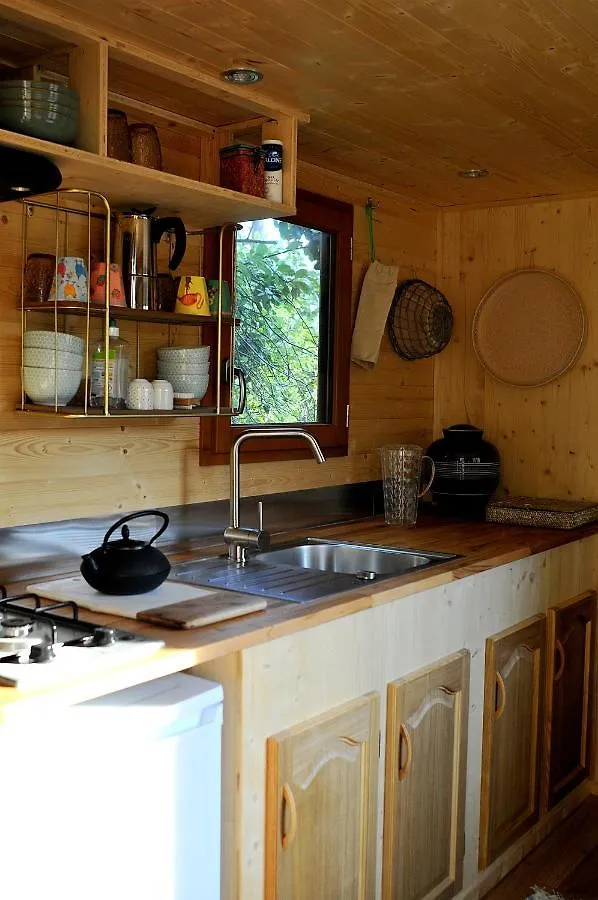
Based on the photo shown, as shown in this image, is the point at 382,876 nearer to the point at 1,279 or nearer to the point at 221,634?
the point at 221,634

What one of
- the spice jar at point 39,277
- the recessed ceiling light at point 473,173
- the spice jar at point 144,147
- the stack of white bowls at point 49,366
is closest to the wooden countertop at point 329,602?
the stack of white bowls at point 49,366

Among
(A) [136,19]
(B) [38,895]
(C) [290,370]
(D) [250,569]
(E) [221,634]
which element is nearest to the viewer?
(B) [38,895]

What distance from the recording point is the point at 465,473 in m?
3.46

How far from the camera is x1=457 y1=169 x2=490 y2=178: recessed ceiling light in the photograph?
318cm

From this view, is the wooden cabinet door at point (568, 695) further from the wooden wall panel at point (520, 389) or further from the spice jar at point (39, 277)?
the spice jar at point (39, 277)

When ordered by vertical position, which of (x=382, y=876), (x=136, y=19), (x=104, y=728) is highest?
(x=136, y=19)

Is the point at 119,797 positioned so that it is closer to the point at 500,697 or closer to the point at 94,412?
the point at 94,412

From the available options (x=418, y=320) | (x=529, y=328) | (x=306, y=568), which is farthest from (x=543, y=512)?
(x=306, y=568)

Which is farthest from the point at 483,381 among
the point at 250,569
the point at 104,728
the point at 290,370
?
the point at 104,728

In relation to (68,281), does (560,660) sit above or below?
below

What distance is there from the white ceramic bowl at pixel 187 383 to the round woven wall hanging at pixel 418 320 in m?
1.24

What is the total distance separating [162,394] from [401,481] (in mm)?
1196

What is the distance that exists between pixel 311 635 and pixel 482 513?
63.1 inches

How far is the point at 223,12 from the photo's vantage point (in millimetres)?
1933
